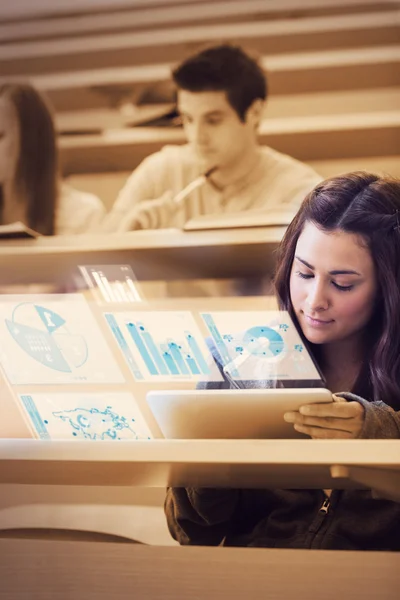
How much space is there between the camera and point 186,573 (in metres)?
1.19

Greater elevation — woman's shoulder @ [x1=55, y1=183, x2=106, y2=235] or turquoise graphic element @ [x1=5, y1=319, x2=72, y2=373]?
woman's shoulder @ [x1=55, y1=183, x2=106, y2=235]

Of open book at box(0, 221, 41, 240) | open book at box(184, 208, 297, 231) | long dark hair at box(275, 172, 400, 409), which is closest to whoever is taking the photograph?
long dark hair at box(275, 172, 400, 409)

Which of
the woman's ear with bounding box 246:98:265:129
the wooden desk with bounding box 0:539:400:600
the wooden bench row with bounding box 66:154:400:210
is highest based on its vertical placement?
the woman's ear with bounding box 246:98:265:129

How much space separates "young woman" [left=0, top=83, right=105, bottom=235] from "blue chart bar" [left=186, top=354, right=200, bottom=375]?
37cm

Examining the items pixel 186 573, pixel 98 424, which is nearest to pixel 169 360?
pixel 98 424

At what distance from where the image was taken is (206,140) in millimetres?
1519

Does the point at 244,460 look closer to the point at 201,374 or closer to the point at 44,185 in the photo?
the point at 201,374

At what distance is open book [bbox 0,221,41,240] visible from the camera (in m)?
1.51

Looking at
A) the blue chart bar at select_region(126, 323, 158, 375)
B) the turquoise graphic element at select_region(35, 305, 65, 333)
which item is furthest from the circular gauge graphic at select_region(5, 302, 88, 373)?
the blue chart bar at select_region(126, 323, 158, 375)

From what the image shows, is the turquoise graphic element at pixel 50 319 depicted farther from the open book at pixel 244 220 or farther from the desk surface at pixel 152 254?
the open book at pixel 244 220

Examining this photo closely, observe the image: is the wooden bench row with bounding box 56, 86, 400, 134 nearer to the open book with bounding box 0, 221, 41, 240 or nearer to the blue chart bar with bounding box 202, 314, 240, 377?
the open book with bounding box 0, 221, 41, 240

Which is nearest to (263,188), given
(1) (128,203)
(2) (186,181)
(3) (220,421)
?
(2) (186,181)

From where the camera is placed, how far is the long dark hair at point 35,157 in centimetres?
153

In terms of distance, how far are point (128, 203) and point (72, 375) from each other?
396 mm
